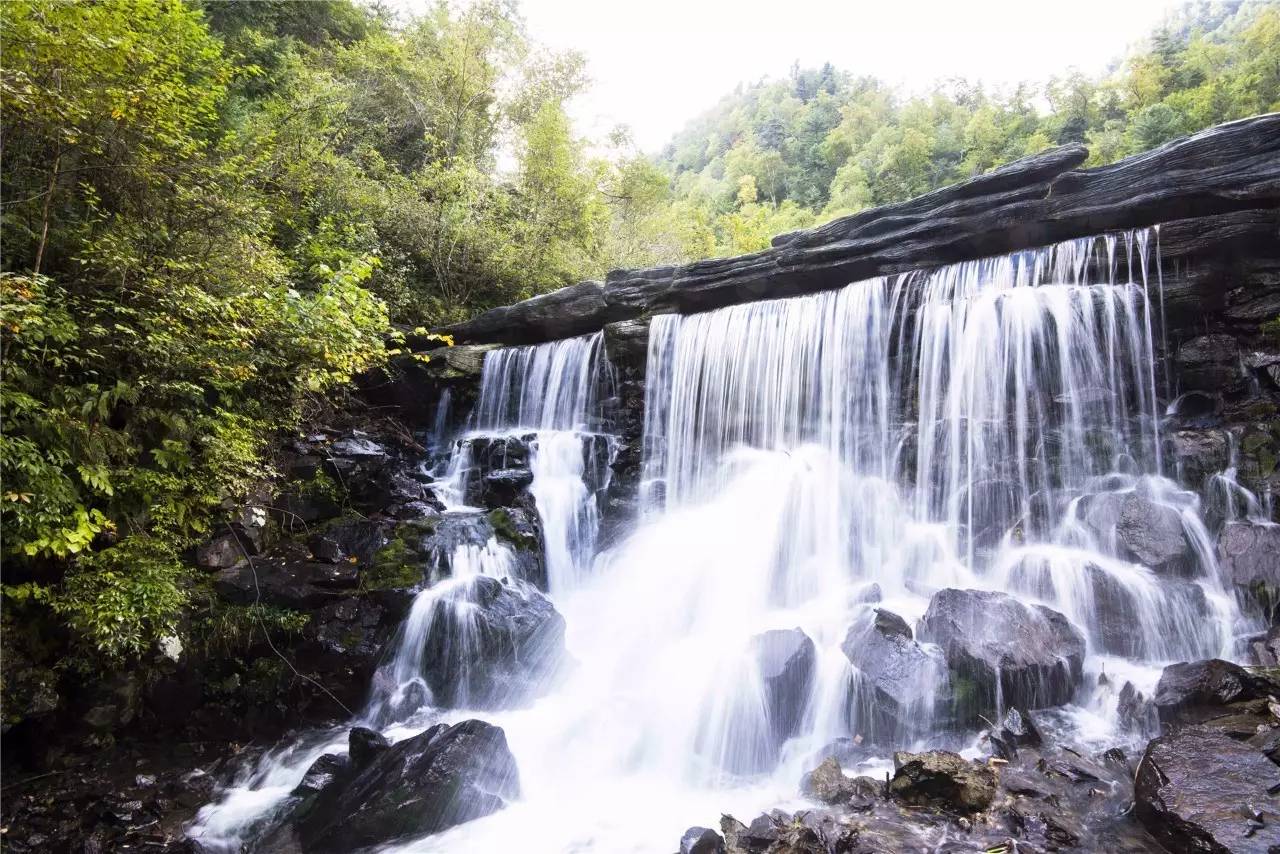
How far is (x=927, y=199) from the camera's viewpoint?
10.6 metres

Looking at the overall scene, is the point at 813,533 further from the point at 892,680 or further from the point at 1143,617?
the point at 1143,617

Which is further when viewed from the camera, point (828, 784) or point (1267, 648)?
point (1267, 648)

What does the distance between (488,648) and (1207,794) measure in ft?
21.2

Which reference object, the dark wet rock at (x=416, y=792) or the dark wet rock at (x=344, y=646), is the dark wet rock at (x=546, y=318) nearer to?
the dark wet rock at (x=344, y=646)

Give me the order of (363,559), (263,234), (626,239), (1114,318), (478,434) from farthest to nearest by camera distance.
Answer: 1. (626,239)
2. (478,434)
3. (263,234)
4. (1114,318)
5. (363,559)

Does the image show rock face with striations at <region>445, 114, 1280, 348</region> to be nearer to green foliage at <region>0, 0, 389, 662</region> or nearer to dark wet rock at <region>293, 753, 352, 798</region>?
green foliage at <region>0, 0, 389, 662</region>

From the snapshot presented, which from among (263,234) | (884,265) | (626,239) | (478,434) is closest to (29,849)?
(263,234)

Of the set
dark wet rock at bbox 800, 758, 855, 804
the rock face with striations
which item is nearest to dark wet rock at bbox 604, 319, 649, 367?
the rock face with striations

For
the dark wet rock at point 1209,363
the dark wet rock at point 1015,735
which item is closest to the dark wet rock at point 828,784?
the dark wet rock at point 1015,735

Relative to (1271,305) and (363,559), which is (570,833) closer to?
(363,559)

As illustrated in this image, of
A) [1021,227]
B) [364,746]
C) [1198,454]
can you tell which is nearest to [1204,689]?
[1198,454]

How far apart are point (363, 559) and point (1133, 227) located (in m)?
12.0

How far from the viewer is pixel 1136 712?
5.25 m

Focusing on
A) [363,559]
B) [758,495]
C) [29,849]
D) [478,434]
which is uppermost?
[478,434]
